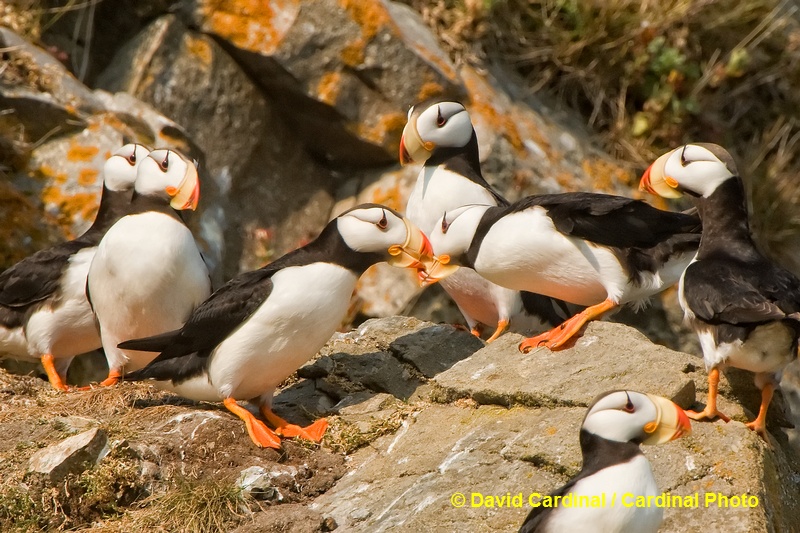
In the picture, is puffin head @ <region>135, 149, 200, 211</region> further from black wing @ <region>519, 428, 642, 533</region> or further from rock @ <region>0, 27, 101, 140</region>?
black wing @ <region>519, 428, 642, 533</region>

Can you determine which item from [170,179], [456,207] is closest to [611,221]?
[456,207]

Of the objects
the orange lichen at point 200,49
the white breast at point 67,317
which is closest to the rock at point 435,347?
the white breast at point 67,317

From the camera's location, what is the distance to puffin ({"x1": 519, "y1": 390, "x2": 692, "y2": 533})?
144 inches

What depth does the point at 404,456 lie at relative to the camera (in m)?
4.93

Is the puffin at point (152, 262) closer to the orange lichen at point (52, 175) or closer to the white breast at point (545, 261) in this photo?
the white breast at point (545, 261)

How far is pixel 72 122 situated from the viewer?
27.0 ft

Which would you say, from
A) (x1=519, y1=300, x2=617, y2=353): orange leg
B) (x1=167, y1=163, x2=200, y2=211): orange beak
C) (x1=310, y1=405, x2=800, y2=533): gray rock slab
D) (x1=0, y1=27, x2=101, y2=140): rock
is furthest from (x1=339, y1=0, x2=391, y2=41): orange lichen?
(x1=310, y1=405, x2=800, y2=533): gray rock slab

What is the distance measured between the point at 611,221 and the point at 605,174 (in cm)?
384

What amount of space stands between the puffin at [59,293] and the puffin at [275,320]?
134 centimetres

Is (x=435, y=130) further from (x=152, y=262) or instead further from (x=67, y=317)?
(x=67, y=317)

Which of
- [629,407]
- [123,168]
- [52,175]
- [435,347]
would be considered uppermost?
[123,168]

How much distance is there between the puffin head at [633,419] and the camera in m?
3.81

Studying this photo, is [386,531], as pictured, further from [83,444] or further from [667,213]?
[667,213]

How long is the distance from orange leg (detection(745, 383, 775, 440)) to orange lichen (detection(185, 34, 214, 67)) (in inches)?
225
